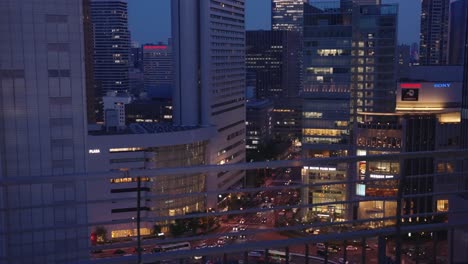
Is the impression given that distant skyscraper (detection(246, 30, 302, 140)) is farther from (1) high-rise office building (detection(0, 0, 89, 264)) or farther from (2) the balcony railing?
(1) high-rise office building (detection(0, 0, 89, 264))

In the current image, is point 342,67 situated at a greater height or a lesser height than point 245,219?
greater

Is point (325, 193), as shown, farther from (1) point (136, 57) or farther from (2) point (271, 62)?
(1) point (136, 57)

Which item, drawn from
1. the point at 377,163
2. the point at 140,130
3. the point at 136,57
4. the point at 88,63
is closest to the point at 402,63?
the point at 377,163

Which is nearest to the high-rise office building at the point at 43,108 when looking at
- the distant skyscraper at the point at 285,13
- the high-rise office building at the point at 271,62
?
the high-rise office building at the point at 271,62

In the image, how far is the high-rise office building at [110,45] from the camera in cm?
6200

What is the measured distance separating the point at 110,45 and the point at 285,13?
32.0m

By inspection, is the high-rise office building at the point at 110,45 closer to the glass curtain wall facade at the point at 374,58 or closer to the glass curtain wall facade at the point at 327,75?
the glass curtain wall facade at the point at 327,75

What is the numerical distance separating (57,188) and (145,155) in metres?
12.6

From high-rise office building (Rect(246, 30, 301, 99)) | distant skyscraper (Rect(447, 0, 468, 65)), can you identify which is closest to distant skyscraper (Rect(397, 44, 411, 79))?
distant skyscraper (Rect(447, 0, 468, 65))

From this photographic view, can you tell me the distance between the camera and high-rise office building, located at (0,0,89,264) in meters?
6.65

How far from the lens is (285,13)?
84.9 metres

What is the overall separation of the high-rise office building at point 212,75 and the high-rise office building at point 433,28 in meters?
31.0

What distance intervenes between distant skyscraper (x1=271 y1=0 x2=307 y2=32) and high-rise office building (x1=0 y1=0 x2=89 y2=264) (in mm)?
77447

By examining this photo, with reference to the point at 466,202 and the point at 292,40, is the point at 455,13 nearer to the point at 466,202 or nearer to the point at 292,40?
the point at 292,40
